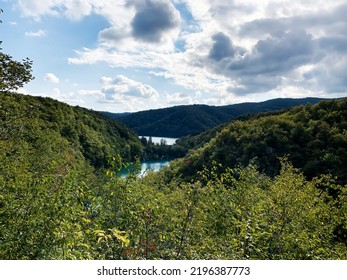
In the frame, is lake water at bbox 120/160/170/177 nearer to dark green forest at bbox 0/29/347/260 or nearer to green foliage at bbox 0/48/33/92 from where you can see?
dark green forest at bbox 0/29/347/260

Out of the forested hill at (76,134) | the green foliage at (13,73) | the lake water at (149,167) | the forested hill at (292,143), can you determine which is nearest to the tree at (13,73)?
the green foliage at (13,73)

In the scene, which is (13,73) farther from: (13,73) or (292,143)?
(292,143)

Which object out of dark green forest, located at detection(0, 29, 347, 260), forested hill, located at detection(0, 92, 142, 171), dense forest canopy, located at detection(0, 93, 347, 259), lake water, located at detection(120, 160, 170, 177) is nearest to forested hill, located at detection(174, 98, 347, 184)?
lake water, located at detection(120, 160, 170, 177)

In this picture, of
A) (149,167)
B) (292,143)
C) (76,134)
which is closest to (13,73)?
(149,167)

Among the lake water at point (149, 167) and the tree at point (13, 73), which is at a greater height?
the tree at point (13, 73)

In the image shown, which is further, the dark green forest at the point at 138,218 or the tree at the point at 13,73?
the tree at the point at 13,73

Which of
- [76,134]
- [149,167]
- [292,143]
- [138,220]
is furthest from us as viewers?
[76,134]

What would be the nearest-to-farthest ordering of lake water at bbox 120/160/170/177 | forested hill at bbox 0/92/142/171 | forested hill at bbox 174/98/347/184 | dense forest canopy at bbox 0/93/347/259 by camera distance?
1. dense forest canopy at bbox 0/93/347/259
2. lake water at bbox 120/160/170/177
3. forested hill at bbox 174/98/347/184
4. forested hill at bbox 0/92/142/171

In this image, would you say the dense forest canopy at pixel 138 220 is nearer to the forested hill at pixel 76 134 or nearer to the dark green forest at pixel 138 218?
the dark green forest at pixel 138 218
